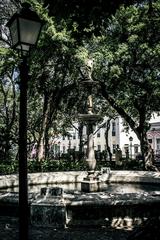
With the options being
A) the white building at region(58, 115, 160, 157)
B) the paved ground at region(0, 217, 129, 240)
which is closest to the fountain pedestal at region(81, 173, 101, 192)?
the paved ground at region(0, 217, 129, 240)

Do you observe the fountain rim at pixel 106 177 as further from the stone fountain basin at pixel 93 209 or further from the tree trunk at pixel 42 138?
the stone fountain basin at pixel 93 209

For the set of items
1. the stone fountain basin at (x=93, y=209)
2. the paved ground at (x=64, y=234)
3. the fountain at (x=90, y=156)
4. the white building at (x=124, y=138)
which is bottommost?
the paved ground at (x=64, y=234)

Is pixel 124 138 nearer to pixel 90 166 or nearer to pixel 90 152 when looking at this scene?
pixel 90 166

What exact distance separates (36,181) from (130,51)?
30.3ft

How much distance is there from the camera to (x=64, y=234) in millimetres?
7984

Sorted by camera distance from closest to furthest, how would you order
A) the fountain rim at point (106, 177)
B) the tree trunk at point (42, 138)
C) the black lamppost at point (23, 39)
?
the black lamppost at point (23, 39) → the fountain rim at point (106, 177) → the tree trunk at point (42, 138)

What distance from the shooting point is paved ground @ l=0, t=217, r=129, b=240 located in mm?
7668

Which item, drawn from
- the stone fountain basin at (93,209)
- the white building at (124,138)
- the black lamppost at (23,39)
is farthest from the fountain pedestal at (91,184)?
the white building at (124,138)

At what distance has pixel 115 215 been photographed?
29.7ft

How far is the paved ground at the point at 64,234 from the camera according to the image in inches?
302

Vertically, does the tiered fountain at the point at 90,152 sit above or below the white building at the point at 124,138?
below

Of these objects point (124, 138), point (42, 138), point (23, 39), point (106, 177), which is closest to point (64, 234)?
point (23, 39)

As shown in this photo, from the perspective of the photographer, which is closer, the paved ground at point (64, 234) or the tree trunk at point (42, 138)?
the paved ground at point (64, 234)

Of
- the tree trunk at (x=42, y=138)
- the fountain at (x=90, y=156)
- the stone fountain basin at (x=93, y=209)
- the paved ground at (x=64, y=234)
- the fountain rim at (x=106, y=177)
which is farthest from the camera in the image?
the tree trunk at (x=42, y=138)
